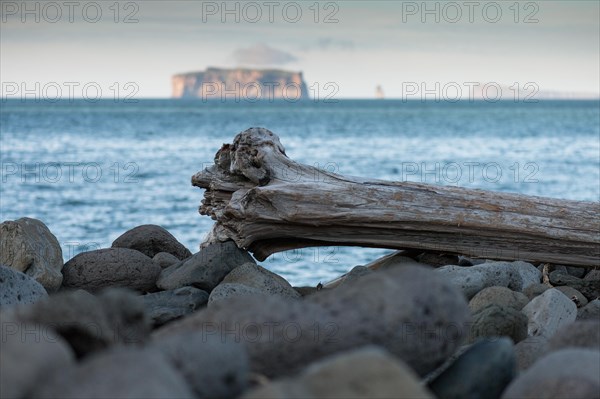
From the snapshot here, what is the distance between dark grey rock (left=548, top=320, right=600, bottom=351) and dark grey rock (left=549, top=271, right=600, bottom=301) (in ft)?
11.5

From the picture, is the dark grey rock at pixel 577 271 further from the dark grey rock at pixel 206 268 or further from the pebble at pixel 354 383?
the pebble at pixel 354 383

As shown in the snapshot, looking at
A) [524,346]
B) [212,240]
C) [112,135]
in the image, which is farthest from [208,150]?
[524,346]

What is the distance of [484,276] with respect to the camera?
6.37 metres

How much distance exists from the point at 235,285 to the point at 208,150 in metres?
26.8

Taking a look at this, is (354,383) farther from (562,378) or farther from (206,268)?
(206,268)

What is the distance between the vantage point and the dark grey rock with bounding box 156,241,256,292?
22.0ft

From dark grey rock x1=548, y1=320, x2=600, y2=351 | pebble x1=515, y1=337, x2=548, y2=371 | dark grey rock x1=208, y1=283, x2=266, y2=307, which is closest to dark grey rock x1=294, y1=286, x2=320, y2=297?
dark grey rock x1=208, y1=283, x2=266, y2=307

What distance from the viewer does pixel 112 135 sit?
43688 millimetres

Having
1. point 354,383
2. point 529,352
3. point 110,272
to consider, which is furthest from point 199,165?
point 354,383

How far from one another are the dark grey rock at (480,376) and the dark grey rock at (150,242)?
4.96 m

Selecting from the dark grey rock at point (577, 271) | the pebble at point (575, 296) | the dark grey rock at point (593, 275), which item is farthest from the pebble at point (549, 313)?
the dark grey rock at point (577, 271)

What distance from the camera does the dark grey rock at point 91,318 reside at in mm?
2932

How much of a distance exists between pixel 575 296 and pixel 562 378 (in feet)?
12.6

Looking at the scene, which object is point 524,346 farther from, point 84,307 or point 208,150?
point 208,150
